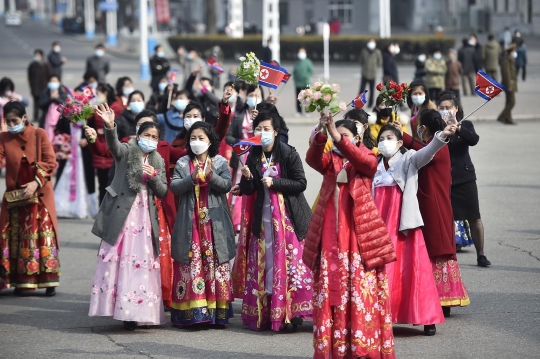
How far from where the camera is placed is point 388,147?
7168mm

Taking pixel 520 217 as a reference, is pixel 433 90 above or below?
above

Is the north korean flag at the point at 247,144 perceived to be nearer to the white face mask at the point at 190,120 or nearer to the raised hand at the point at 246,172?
the raised hand at the point at 246,172

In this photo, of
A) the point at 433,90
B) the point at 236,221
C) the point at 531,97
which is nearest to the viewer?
the point at 236,221

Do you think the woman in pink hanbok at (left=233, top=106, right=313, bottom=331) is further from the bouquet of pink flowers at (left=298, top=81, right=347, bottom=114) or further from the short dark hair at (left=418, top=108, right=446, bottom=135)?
the bouquet of pink flowers at (left=298, top=81, right=347, bottom=114)

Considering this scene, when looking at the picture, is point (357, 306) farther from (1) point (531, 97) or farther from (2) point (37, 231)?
(1) point (531, 97)

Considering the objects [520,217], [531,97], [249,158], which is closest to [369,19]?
[531,97]

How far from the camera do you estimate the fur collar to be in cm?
779

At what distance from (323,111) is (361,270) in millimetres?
1008

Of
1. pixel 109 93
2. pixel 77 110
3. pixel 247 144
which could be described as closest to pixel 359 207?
pixel 247 144

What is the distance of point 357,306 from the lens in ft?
20.7

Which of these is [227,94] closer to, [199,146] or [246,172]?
[199,146]

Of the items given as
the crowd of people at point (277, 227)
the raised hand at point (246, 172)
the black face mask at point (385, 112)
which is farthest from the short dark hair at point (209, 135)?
the black face mask at point (385, 112)

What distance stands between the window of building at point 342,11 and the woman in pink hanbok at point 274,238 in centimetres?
6790

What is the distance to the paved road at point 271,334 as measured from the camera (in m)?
7.06
